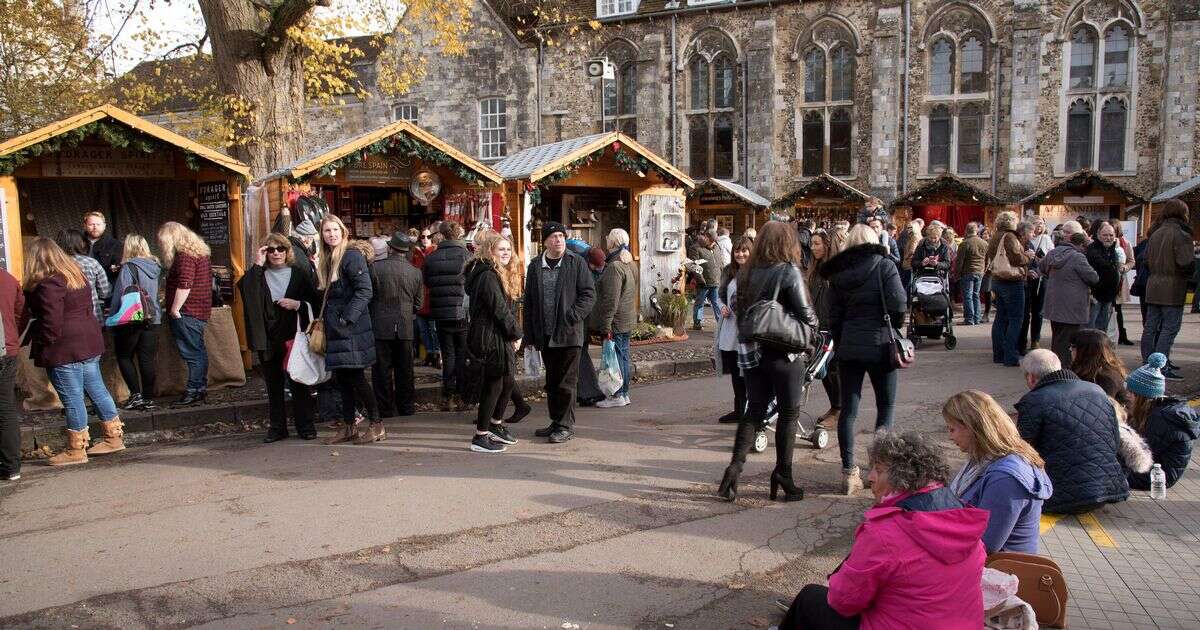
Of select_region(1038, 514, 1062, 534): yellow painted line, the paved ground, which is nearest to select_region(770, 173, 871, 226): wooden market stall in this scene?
the paved ground

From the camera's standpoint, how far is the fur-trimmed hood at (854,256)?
6.12 meters

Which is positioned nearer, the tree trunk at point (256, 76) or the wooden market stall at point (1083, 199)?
the tree trunk at point (256, 76)

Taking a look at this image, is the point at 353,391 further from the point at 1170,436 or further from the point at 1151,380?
the point at 1170,436

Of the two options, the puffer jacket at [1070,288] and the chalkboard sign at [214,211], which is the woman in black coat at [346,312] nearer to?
the chalkboard sign at [214,211]

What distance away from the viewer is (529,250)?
14016 mm

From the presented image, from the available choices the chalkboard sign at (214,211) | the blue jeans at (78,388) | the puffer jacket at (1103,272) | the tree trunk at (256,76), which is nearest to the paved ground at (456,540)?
the blue jeans at (78,388)

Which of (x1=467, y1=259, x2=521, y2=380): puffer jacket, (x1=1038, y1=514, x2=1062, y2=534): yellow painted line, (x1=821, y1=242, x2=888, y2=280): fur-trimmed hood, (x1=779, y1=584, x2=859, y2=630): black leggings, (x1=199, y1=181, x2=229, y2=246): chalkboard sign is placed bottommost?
(x1=1038, y1=514, x2=1062, y2=534): yellow painted line

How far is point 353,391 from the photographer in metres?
7.97

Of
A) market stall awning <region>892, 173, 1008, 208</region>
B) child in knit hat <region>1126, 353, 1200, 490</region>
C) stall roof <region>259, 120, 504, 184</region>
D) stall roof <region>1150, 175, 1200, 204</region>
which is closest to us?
child in knit hat <region>1126, 353, 1200, 490</region>

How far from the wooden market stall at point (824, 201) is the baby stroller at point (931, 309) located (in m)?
15.8

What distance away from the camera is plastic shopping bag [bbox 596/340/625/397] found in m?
9.18

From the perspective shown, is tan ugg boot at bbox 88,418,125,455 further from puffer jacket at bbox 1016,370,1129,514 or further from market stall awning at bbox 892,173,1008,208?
market stall awning at bbox 892,173,1008,208

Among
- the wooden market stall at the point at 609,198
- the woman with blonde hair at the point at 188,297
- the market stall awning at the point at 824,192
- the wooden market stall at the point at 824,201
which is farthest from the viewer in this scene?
the wooden market stall at the point at 824,201

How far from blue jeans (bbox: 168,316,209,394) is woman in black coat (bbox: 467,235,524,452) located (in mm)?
3531
